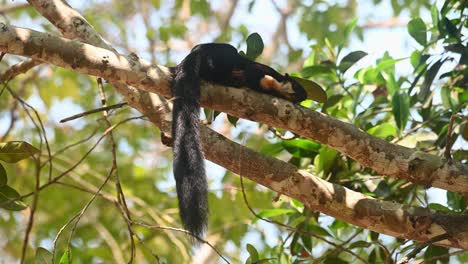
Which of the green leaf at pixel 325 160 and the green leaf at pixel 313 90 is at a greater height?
the green leaf at pixel 313 90

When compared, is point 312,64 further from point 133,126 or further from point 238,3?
point 238,3

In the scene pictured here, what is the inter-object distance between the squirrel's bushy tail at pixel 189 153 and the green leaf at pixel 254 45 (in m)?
0.36

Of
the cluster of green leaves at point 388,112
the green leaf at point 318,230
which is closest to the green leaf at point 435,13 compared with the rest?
the cluster of green leaves at point 388,112

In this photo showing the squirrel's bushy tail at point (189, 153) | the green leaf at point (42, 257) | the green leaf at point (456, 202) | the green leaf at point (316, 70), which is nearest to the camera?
the squirrel's bushy tail at point (189, 153)

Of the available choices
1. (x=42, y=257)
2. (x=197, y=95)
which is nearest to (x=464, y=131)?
(x=197, y=95)

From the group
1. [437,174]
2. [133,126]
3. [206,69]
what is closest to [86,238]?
[133,126]

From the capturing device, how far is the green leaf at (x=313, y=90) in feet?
8.34

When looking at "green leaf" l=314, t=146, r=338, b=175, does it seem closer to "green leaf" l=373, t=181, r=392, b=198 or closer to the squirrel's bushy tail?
"green leaf" l=373, t=181, r=392, b=198

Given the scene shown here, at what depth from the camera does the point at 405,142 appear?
9.28 ft

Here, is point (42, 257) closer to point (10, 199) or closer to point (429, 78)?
point (10, 199)

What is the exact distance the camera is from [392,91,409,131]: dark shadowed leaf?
9.05ft

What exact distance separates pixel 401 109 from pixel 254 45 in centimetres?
68

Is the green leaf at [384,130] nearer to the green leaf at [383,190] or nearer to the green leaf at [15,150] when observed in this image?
the green leaf at [383,190]

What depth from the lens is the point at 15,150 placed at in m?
2.15
